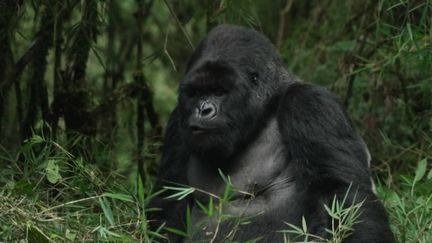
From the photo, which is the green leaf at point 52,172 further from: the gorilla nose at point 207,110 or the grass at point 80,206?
the gorilla nose at point 207,110

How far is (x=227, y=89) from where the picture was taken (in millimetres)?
4359

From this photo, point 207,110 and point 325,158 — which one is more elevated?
point 207,110

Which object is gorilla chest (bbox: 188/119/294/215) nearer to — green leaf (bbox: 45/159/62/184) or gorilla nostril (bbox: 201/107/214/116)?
gorilla nostril (bbox: 201/107/214/116)

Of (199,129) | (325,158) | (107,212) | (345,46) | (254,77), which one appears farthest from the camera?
(345,46)

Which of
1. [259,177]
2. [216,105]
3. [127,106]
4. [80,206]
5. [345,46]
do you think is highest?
[216,105]

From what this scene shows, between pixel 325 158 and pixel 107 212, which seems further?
pixel 325 158

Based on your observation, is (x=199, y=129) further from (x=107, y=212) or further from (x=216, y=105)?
(x=107, y=212)

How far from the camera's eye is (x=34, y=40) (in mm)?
5551

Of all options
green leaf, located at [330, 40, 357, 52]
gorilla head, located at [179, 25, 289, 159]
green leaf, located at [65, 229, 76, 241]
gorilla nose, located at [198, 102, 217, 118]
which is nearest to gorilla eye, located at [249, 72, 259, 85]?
gorilla head, located at [179, 25, 289, 159]

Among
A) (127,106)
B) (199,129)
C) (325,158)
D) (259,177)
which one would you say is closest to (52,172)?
(199,129)

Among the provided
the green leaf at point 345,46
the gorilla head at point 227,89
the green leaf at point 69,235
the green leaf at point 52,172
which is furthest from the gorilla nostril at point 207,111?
the green leaf at point 345,46

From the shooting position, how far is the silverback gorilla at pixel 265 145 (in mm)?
4129

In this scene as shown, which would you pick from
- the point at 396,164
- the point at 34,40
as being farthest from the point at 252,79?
the point at 396,164

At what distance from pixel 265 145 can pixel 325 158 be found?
0.42 m
